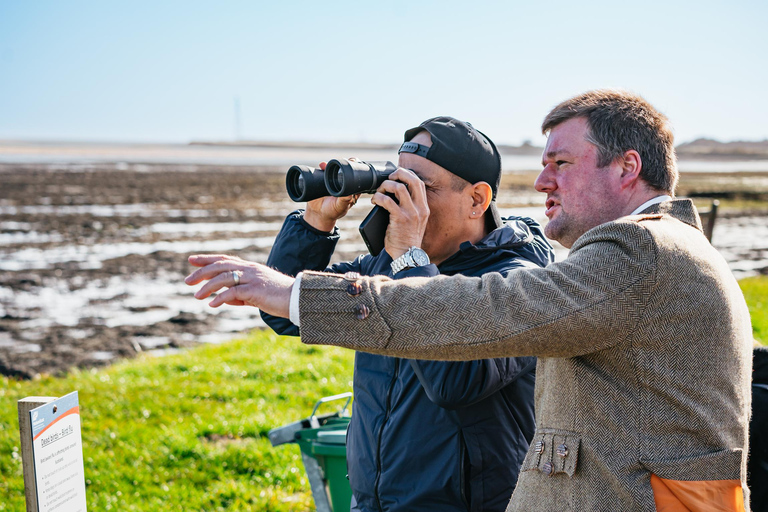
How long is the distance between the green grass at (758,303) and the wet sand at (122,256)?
2.50m

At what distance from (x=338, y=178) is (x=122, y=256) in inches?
441

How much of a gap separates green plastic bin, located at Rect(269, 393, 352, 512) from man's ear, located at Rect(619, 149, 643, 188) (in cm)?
171

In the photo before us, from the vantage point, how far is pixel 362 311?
1378 millimetres

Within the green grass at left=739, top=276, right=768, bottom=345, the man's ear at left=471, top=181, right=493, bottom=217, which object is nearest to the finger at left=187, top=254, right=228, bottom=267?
the man's ear at left=471, top=181, right=493, bottom=217

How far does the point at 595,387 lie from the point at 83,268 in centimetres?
1136

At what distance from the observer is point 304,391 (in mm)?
5809

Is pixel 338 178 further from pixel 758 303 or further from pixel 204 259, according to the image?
pixel 758 303

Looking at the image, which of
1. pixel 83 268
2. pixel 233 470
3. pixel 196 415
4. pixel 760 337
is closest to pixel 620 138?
pixel 233 470

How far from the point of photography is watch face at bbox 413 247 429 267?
184 cm

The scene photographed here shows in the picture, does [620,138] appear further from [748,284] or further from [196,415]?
[748,284]

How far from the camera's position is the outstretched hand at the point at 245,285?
1.41 m

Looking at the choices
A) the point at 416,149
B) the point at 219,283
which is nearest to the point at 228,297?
the point at 219,283

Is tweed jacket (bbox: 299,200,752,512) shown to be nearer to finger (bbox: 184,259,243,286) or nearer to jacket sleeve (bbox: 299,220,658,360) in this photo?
jacket sleeve (bbox: 299,220,658,360)

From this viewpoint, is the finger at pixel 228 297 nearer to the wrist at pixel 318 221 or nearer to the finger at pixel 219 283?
the finger at pixel 219 283
